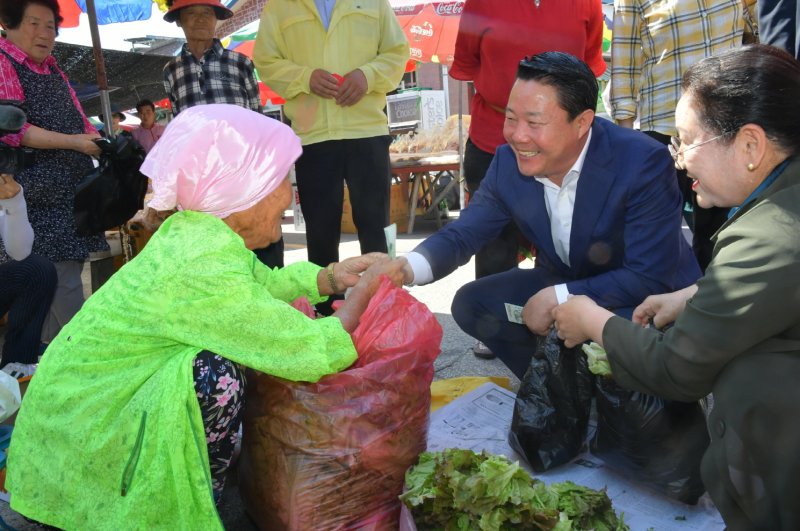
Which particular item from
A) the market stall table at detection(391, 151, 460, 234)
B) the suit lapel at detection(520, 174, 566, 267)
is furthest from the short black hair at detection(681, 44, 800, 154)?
the market stall table at detection(391, 151, 460, 234)

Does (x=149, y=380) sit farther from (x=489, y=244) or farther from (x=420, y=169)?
(x=420, y=169)

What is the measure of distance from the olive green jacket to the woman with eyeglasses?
0.93 metres

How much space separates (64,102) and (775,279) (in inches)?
135

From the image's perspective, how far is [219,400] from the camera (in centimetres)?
179

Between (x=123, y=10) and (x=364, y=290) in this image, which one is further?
(x=123, y=10)

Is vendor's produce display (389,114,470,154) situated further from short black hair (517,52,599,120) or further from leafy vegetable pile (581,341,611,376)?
leafy vegetable pile (581,341,611,376)

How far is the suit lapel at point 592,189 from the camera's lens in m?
2.40

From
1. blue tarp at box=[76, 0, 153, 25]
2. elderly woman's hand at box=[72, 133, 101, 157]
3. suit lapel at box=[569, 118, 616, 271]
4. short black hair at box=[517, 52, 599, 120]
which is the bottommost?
suit lapel at box=[569, 118, 616, 271]

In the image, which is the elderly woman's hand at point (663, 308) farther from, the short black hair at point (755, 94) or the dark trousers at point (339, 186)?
the dark trousers at point (339, 186)

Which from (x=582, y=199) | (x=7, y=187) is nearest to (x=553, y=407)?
(x=582, y=199)

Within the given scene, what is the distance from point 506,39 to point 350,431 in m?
2.33

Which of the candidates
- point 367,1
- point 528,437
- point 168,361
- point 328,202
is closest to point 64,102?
point 328,202

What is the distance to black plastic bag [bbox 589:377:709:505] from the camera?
194cm

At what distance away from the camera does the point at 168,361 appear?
178 centimetres
